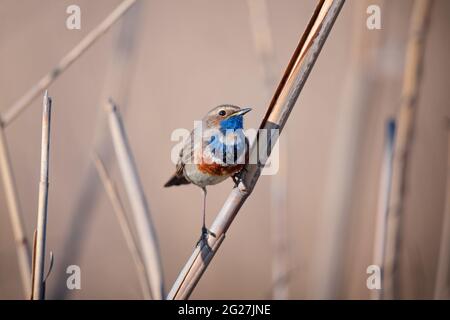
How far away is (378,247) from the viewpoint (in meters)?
2.42

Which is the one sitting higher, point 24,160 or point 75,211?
point 24,160

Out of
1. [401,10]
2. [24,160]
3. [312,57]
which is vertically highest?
[401,10]

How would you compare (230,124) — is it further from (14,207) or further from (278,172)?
(14,207)

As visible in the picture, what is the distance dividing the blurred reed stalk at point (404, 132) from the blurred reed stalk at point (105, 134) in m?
1.56

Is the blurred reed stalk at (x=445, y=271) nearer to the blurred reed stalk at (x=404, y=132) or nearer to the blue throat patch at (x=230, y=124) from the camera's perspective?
the blurred reed stalk at (x=404, y=132)

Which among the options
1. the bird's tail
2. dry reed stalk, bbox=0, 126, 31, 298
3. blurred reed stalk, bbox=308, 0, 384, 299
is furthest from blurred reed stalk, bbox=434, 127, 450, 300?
dry reed stalk, bbox=0, 126, 31, 298

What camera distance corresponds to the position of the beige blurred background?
2.95 m

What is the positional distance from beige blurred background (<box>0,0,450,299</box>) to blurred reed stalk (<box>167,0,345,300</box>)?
954 mm

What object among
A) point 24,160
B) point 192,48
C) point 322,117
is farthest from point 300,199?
point 24,160

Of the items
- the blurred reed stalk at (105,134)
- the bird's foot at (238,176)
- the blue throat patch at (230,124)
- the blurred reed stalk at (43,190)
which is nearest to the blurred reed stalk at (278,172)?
the blue throat patch at (230,124)

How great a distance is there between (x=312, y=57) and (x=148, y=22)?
6.92 ft

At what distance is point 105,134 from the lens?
112 inches

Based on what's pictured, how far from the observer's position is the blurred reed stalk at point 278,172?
106 inches
